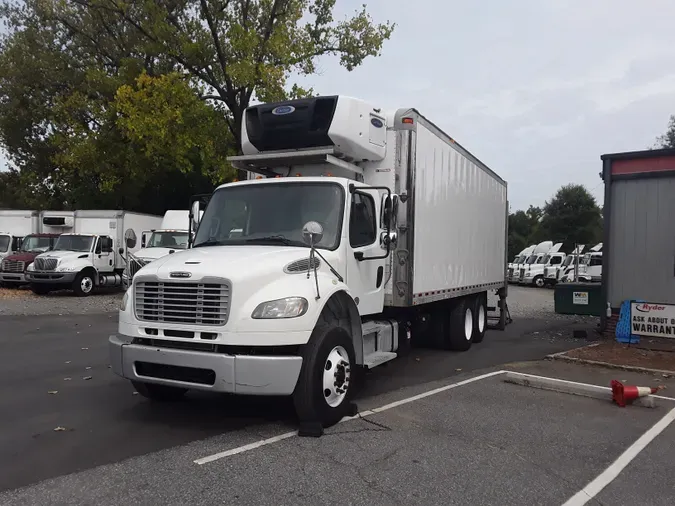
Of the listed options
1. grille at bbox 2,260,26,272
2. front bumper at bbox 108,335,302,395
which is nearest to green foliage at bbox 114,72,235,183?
grille at bbox 2,260,26,272

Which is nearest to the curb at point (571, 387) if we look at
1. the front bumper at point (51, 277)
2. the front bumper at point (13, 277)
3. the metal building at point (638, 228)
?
the metal building at point (638, 228)

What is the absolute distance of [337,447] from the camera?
17.3 ft

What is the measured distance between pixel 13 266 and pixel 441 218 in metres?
18.5

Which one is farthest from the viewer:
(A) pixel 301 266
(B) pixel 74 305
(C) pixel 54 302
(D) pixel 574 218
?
(D) pixel 574 218

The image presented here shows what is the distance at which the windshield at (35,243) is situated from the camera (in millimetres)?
23453

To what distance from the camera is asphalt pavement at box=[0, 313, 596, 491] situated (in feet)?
16.6

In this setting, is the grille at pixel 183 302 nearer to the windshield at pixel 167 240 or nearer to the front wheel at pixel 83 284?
the windshield at pixel 167 240

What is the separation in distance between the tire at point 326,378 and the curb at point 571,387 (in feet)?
9.61

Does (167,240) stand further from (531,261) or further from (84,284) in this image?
(531,261)

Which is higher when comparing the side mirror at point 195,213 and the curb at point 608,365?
the side mirror at point 195,213

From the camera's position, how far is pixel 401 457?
16.6ft

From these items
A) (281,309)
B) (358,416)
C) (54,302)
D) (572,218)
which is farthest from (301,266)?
(572,218)

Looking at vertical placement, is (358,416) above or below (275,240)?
below

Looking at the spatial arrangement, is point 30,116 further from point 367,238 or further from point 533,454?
point 533,454
